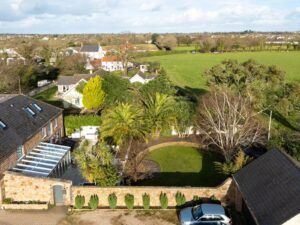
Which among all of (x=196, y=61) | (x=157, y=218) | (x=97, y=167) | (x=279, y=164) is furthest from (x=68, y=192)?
(x=196, y=61)

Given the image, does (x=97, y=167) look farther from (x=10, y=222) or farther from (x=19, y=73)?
(x=19, y=73)

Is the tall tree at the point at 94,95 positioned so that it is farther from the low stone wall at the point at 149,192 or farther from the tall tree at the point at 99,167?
the low stone wall at the point at 149,192

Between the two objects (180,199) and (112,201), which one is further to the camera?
(180,199)

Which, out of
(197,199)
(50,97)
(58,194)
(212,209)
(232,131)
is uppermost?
(232,131)

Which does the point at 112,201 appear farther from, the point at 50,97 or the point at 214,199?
the point at 50,97

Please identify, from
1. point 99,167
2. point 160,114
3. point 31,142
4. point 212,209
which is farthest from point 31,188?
point 160,114

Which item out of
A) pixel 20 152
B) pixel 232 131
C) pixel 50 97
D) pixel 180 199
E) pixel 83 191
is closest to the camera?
pixel 180 199
